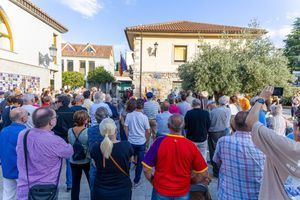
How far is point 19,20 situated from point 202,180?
1364 centimetres

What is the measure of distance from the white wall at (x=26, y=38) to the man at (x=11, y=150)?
9745 mm

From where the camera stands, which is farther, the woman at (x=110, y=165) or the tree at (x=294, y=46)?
the tree at (x=294, y=46)

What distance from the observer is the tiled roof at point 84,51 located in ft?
148

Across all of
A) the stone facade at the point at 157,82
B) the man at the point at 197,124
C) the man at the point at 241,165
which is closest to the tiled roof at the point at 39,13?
the stone facade at the point at 157,82

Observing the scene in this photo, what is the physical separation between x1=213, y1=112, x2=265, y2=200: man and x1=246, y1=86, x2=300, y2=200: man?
2.16 feet

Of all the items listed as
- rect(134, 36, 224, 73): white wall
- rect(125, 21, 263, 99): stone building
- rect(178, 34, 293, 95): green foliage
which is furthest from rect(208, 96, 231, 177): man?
rect(134, 36, 224, 73): white wall

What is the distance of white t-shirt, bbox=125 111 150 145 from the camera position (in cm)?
491

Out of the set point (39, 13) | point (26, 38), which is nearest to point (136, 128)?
point (26, 38)

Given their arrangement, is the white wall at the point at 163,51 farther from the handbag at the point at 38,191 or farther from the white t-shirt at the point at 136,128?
the handbag at the point at 38,191

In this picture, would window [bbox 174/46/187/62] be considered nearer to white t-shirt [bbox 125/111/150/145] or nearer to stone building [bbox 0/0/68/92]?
stone building [bbox 0/0/68/92]

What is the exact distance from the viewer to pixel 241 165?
8.41ft

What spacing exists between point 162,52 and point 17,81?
10.2 meters

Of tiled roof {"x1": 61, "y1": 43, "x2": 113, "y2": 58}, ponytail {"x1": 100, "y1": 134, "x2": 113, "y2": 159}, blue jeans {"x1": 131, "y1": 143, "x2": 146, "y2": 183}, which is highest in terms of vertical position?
tiled roof {"x1": 61, "y1": 43, "x2": 113, "y2": 58}

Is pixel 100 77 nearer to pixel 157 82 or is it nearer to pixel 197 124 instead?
pixel 157 82
